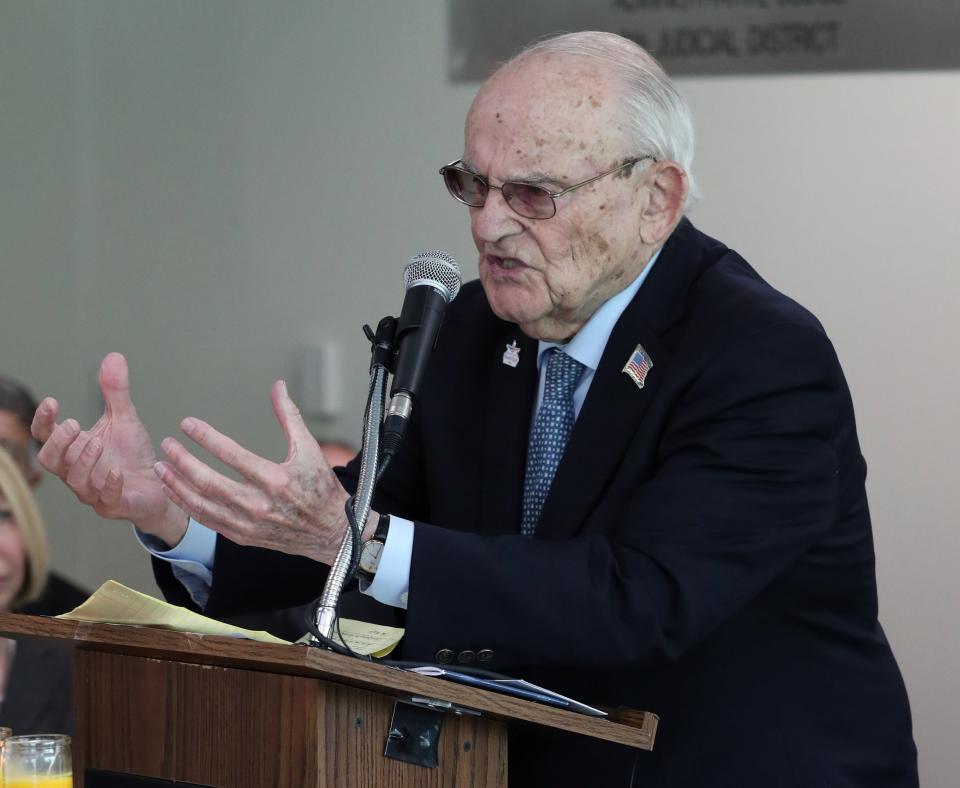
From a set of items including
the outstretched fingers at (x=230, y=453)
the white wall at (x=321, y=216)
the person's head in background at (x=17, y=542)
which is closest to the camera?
the outstretched fingers at (x=230, y=453)

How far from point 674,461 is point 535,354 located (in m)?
0.40

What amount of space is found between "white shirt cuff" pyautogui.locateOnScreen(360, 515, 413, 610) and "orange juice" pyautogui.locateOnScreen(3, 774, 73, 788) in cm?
39

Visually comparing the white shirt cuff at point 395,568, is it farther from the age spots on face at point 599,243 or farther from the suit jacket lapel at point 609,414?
the age spots on face at point 599,243

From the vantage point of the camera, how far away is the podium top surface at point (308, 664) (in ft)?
4.08

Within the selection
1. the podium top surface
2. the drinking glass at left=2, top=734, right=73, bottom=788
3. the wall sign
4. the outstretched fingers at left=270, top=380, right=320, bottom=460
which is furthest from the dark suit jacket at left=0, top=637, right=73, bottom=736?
the wall sign

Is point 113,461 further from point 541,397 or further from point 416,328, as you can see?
point 541,397

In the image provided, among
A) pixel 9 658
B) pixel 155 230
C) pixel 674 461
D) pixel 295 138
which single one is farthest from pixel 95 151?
pixel 674 461

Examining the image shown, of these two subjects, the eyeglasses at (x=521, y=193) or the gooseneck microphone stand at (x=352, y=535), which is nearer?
the gooseneck microphone stand at (x=352, y=535)

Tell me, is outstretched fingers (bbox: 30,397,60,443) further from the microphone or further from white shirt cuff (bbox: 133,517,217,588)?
the microphone

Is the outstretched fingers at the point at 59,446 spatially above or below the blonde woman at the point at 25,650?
above

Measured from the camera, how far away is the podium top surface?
124cm

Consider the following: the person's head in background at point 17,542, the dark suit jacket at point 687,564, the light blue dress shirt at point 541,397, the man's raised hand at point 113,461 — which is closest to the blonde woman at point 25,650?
the person's head in background at point 17,542

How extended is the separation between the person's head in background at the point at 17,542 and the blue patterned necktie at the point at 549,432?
1.54 metres

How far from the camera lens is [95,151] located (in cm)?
471
